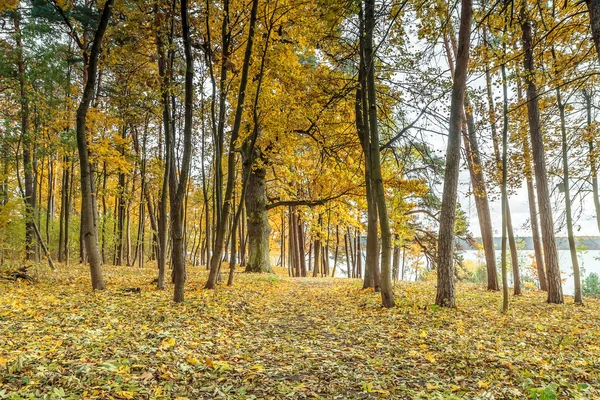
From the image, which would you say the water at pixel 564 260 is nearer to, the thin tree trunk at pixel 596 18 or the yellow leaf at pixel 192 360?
the thin tree trunk at pixel 596 18

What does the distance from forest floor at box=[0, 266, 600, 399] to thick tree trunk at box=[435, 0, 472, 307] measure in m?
0.54

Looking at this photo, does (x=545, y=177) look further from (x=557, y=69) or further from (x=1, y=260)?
(x=1, y=260)

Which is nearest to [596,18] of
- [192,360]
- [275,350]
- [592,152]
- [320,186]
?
[275,350]

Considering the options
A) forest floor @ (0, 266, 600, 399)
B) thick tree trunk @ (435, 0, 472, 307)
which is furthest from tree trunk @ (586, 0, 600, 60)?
thick tree trunk @ (435, 0, 472, 307)

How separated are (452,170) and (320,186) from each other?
8353 mm

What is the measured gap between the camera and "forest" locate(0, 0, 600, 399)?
3.45 m

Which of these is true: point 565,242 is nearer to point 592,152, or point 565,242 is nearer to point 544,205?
point 544,205

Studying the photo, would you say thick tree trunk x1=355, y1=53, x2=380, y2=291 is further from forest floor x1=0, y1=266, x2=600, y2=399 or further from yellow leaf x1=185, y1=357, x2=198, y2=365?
yellow leaf x1=185, y1=357, x2=198, y2=365

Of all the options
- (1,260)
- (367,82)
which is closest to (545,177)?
(367,82)

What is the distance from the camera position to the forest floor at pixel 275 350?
2.97 meters

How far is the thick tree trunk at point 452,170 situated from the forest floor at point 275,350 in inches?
21.3

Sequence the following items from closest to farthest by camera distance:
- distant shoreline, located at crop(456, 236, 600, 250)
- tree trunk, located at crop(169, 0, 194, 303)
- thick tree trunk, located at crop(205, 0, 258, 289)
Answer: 1. tree trunk, located at crop(169, 0, 194, 303)
2. thick tree trunk, located at crop(205, 0, 258, 289)
3. distant shoreline, located at crop(456, 236, 600, 250)

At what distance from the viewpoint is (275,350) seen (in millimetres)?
4375

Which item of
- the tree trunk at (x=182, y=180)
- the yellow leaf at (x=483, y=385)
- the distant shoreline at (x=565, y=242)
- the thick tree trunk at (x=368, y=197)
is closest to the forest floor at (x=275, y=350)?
the yellow leaf at (x=483, y=385)
